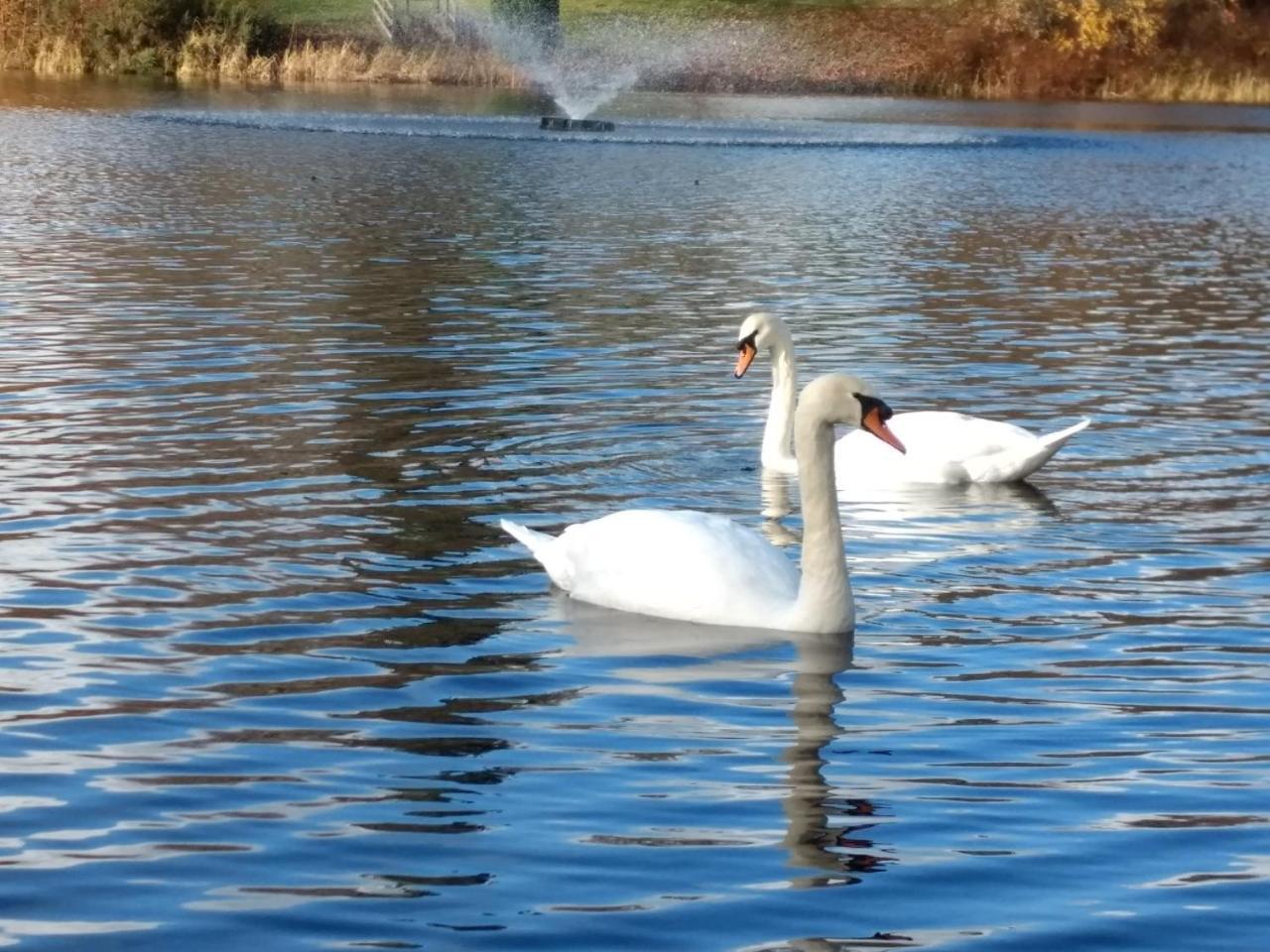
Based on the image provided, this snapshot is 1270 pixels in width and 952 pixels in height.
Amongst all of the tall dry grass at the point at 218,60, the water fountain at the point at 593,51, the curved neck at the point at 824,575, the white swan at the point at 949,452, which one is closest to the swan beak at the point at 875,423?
the curved neck at the point at 824,575

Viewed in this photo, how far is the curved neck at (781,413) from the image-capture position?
13.2 metres

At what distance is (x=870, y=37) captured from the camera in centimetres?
7506

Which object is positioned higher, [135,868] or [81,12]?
[81,12]

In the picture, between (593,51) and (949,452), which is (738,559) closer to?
(949,452)

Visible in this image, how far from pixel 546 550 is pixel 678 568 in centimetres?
81

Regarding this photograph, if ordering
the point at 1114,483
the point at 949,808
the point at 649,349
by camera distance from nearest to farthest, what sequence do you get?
the point at 949,808
the point at 1114,483
the point at 649,349

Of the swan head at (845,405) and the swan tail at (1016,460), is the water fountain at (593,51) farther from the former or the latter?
the swan head at (845,405)

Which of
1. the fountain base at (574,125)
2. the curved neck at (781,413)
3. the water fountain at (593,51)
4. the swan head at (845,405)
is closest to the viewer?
the swan head at (845,405)

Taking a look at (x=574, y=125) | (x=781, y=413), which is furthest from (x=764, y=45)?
(x=781, y=413)

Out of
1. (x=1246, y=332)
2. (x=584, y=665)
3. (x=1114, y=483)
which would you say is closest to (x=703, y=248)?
(x=1246, y=332)

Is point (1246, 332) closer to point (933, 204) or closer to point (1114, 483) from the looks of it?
point (1114, 483)

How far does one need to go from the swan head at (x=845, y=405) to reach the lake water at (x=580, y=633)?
846mm

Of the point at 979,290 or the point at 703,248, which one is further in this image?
A: the point at 703,248

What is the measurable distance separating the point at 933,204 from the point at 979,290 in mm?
11005
